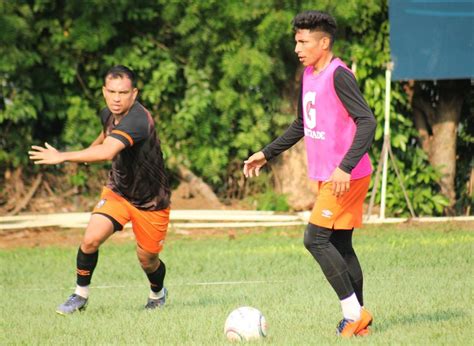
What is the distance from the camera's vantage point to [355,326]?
620cm

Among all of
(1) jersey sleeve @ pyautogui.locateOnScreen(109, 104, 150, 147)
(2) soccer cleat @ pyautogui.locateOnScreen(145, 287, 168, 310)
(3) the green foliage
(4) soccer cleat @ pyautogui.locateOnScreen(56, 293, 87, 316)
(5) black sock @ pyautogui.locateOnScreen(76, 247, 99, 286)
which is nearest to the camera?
(1) jersey sleeve @ pyautogui.locateOnScreen(109, 104, 150, 147)

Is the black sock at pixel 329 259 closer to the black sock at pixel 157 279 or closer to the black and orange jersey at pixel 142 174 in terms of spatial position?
the black and orange jersey at pixel 142 174

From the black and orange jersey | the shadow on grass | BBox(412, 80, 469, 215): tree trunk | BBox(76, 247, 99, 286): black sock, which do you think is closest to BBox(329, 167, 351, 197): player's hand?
the shadow on grass

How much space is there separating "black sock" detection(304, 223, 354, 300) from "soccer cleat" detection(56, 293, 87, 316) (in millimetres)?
2085

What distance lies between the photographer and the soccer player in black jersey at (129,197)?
24.4ft

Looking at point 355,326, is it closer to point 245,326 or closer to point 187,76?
point 245,326

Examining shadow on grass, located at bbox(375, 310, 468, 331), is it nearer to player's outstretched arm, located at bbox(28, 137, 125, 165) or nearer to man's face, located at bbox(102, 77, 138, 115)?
player's outstretched arm, located at bbox(28, 137, 125, 165)

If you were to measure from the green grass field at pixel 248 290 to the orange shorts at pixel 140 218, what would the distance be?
0.51 m

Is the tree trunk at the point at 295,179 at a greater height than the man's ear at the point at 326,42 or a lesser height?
lesser

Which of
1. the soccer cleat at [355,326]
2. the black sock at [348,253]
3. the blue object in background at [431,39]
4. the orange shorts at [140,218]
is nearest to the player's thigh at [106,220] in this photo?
the orange shorts at [140,218]

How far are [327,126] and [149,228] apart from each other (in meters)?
1.94

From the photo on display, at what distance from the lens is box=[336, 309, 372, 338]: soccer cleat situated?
619 cm

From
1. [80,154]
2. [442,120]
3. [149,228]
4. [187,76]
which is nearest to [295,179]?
[187,76]

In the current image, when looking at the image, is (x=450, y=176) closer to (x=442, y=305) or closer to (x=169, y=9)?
(x=169, y=9)
